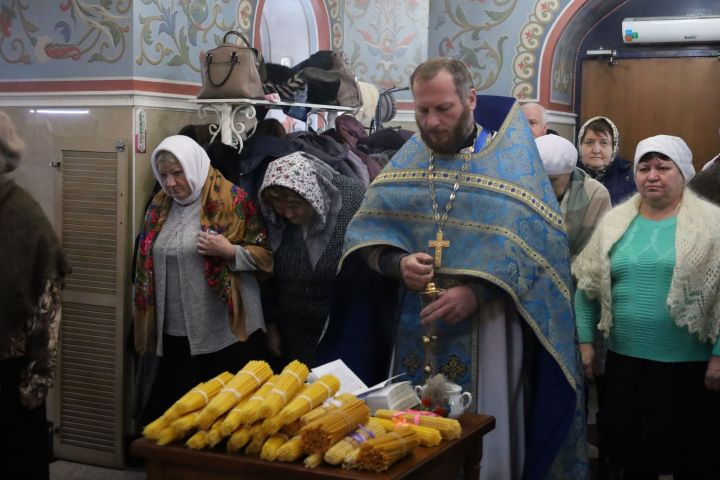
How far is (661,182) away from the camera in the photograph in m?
3.33

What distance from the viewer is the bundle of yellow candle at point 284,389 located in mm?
2240

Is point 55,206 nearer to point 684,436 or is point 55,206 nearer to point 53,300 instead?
point 53,300

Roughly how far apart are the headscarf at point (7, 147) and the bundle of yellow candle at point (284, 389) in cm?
157

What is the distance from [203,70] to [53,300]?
1.60 m

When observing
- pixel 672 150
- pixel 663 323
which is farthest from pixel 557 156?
pixel 663 323

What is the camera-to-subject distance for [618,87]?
812cm

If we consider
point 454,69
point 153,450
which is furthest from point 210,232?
point 153,450

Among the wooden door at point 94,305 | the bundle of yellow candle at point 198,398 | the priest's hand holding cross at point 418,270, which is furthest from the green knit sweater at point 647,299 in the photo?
the wooden door at point 94,305

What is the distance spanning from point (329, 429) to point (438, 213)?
1175mm

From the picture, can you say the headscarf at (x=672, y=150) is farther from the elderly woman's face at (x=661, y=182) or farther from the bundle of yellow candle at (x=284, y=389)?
the bundle of yellow candle at (x=284, y=389)

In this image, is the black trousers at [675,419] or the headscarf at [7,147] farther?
the headscarf at [7,147]

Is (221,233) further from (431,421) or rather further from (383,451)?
(383,451)

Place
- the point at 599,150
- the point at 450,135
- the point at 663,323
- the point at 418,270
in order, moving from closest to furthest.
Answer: the point at 418,270, the point at 450,135, the point at 663,323, the point at 599,150

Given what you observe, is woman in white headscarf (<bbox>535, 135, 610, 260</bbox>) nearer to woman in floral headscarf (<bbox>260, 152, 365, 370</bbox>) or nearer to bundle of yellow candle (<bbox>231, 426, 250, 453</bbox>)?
woman in floral headscarf (<bbox>260, 152, 365, 370</bbox>)
